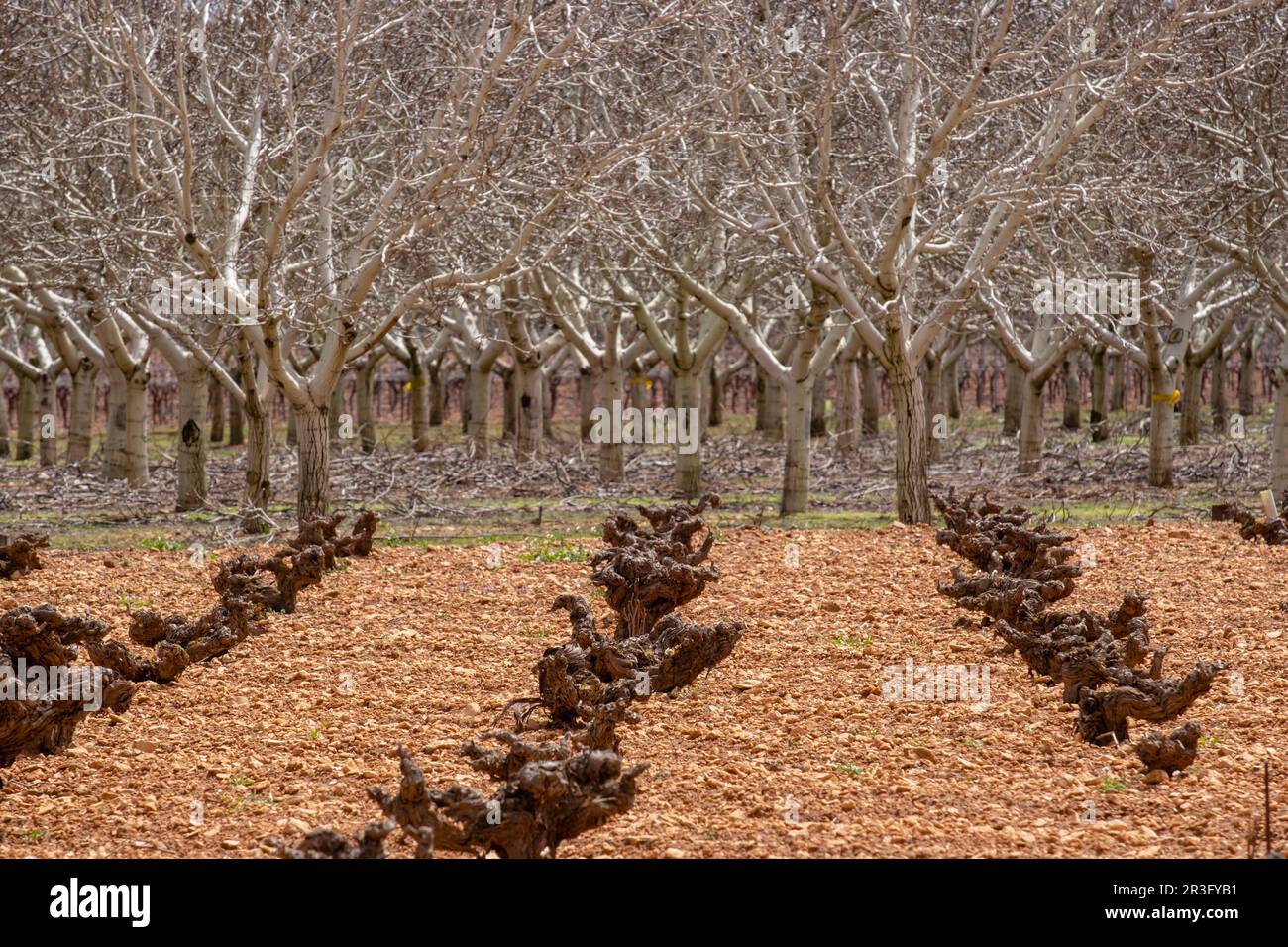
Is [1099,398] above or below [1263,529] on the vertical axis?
above

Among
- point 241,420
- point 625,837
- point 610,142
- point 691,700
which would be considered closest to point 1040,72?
point 610,142

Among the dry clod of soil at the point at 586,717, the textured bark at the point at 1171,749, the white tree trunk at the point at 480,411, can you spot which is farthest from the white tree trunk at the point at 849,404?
the textured bark at the point at 1171,749

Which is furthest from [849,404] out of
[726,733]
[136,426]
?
[726,733]

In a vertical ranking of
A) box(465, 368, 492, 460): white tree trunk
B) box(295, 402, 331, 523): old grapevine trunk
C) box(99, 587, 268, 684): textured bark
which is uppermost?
box(465, 368, 492, 460): white tree trunk

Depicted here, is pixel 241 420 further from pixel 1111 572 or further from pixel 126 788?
pixel 126 788

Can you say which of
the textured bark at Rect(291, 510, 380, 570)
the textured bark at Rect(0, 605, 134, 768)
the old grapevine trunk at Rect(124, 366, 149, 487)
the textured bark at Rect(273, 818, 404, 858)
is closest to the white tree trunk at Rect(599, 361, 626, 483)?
the old grapevine trunk at Rect(124, 366, 149, 487)

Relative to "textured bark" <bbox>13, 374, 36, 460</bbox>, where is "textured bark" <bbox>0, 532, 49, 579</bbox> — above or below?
below

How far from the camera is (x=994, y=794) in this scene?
5805 millimetres

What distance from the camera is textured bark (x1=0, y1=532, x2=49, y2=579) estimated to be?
11250mm

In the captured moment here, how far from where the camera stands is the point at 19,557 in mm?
11312

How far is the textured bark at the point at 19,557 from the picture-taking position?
36.9 ft

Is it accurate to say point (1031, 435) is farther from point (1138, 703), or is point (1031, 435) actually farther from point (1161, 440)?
point (1138, 703)

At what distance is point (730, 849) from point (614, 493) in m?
14.2

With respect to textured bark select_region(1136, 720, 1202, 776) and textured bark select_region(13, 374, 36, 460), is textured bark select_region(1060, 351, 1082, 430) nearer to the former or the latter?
textured bark select_region(13, 374, 36, 460)
